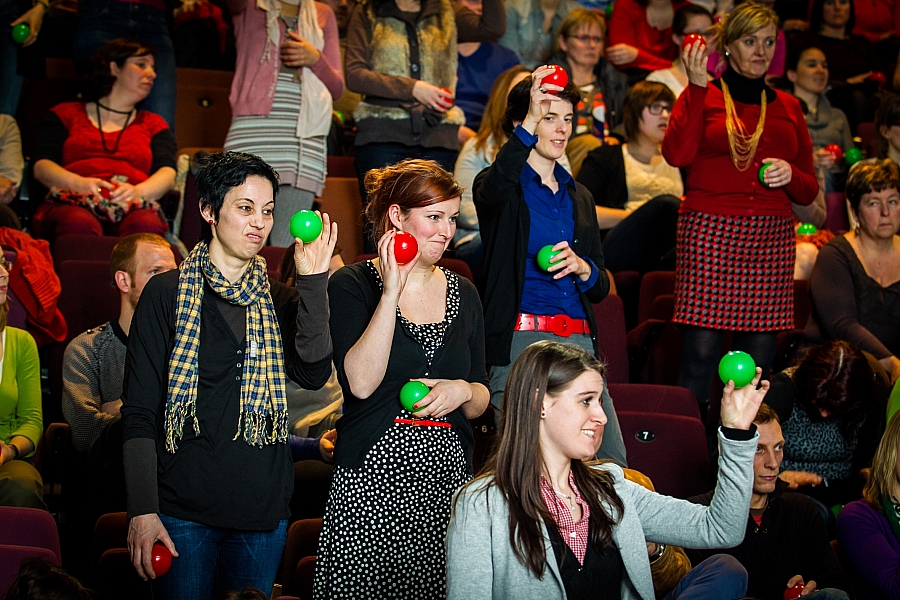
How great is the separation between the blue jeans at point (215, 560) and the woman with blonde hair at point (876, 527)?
5.46ft

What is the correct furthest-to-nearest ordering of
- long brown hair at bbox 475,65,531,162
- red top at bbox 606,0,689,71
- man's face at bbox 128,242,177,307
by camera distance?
1. red top at bbox 606,0,689,71
2. long brown hair at bbox 475,65,531,162
3. man's face at bbox 128,242,177,307

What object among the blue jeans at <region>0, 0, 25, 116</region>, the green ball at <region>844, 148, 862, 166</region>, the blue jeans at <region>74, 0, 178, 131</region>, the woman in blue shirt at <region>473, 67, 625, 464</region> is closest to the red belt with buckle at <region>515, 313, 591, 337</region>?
the woman in blue shirt at <region>473, 67, 625, 464</region>

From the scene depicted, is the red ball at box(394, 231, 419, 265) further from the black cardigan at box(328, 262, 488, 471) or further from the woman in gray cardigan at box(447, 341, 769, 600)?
the woman in gray cardigan at box(447, 341, 769, 600)

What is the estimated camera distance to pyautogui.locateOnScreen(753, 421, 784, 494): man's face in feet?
10.5

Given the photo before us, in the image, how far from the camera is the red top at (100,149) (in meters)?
4.57

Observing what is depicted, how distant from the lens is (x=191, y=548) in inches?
92.3

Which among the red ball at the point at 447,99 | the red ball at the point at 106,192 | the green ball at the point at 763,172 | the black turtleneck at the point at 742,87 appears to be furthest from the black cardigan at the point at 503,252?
the red ball at the point at 106,192

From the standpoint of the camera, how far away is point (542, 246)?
322cm

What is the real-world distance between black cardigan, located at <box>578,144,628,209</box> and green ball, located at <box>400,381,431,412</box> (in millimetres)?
2861

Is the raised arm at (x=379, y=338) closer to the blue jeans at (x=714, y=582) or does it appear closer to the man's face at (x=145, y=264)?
the blue jeans at (x=714, y=582)

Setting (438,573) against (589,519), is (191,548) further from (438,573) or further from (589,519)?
(589,519)

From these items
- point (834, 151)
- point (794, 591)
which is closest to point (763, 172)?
point (794, 591)

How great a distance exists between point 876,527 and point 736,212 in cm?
130

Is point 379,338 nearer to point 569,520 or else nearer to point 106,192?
point 569,520
